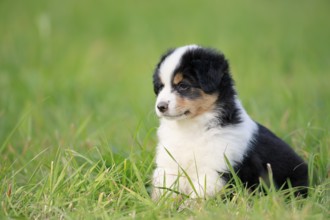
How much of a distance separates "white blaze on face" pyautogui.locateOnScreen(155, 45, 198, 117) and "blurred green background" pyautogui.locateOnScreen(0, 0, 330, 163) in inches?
34.5

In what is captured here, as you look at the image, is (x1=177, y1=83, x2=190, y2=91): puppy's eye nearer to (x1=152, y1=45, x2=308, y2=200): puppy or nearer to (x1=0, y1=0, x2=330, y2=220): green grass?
(x1=152, y1=45, x2=308, y2=200): puppy

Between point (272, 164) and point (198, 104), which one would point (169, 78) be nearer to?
point (198, 104)

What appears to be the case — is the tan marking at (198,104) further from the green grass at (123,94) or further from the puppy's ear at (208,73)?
the green grass at (123,94)

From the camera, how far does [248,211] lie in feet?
13.2

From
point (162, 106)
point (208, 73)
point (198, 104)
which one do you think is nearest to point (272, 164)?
point (198, 104)

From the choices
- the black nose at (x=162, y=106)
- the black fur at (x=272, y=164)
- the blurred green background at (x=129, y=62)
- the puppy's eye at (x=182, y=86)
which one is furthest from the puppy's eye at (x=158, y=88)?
the black fur at (x=272, y=164)

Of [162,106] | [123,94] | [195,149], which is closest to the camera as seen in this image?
[162,106]

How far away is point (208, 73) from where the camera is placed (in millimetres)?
4688

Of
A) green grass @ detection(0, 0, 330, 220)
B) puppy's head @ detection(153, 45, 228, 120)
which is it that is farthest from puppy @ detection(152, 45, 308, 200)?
green grass @ detection(0, 0, 330, 220)

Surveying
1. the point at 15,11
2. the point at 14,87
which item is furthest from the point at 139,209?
the point at 15,11

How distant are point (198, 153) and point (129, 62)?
20.8ft

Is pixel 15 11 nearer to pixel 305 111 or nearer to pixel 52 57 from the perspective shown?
pixel 52 57

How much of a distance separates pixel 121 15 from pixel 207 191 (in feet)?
29.9

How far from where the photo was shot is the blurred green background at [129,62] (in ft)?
22.1
